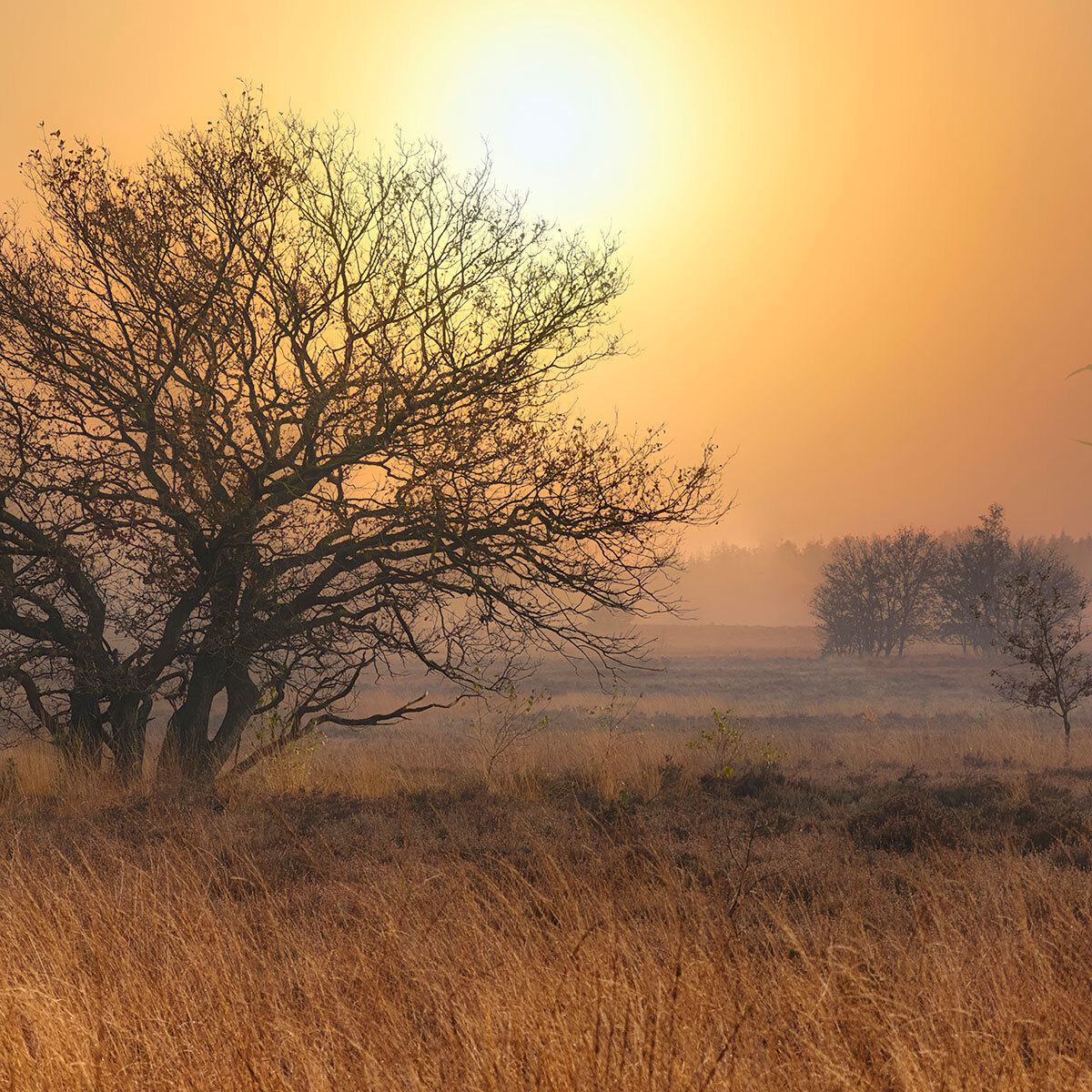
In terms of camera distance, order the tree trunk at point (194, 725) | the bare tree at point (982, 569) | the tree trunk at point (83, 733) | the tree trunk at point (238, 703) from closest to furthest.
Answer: the tree trunk at point (83, 733) < the tree trunk at point (194, 725) < the tree trunk at point (238, 703) < the bare tree at point (982, 569)

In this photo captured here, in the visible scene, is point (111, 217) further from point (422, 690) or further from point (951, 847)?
point (422, 690)

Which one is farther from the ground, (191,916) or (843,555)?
(843,555)

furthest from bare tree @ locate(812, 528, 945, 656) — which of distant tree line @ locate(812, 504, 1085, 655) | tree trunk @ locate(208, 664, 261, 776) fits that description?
tree trunk @ locate(208, 664, 261, 776)

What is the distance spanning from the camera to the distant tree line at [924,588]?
150 feet

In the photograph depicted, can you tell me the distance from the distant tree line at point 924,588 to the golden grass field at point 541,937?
4008cm

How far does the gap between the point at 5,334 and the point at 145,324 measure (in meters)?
1.51

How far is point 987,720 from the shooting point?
2817 cm

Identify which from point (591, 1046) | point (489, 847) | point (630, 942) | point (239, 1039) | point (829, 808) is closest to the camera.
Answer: point (591, 1046)

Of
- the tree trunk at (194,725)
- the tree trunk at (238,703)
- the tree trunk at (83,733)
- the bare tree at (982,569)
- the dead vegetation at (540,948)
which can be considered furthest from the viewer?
the bare tree at (982,569)

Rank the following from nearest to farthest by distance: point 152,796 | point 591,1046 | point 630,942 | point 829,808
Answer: point 591,1046 → point 630,942 → point 152,796 → point 829,808

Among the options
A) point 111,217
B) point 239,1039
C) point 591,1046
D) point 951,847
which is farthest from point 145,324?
point 951,847

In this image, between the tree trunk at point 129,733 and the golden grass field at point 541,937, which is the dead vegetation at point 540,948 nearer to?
the golden grass field at point 541,937

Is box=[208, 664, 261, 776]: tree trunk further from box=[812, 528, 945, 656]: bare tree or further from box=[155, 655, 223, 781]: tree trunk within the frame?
box=[812, 528, 945, 656]: bare tree

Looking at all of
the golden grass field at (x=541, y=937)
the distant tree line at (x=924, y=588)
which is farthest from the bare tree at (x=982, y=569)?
the golden grass field at (x=541, y=937)
